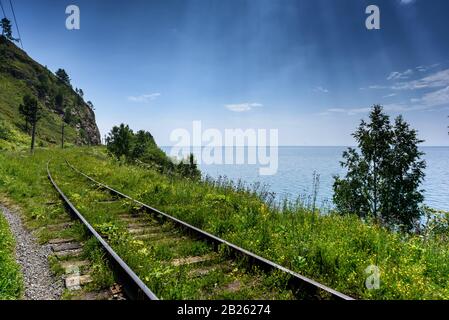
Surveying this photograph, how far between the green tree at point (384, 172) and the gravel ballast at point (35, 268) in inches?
1338

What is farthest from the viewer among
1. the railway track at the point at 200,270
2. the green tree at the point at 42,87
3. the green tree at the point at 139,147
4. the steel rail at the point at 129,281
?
the green tree at the point at 42,87

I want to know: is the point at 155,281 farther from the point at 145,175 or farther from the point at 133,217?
the point at 145,175

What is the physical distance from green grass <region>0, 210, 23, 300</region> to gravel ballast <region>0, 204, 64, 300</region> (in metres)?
0.11

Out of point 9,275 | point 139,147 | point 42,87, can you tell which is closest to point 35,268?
point 9,275

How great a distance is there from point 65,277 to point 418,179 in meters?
41.1

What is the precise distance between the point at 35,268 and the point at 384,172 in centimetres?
3969

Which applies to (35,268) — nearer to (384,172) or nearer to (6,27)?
(384,172)

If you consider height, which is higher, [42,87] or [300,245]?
[42,87]

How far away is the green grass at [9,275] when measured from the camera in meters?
4.33

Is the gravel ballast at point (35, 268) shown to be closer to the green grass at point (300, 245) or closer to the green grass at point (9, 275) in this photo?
the green grass at point (9, 275)

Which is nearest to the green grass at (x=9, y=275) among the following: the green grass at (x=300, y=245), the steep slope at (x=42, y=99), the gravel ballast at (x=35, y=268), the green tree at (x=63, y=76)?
the gravel ballast at (x=35, y=268)

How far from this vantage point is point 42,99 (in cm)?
14388

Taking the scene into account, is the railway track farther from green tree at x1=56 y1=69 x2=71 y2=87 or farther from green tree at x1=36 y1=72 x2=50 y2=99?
green tree at x1=56 y1=69 x2=71 y2=87
